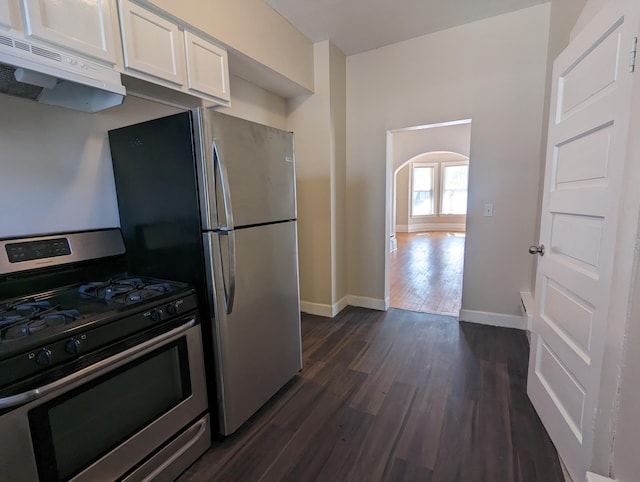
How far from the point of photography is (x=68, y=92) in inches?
58.0

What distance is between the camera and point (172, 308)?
1374 millimetres

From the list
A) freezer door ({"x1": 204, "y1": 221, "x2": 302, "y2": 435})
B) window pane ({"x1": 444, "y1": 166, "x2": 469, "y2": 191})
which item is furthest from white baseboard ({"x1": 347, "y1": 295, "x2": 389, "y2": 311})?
window pane ({"x1": 444, "y1": 166, "x2": 469, "y2": 191})

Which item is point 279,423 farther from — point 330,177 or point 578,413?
point 330,177

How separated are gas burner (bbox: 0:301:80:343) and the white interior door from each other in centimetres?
213

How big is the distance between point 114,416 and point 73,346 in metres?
0.37

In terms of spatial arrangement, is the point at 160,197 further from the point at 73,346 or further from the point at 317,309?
the point at 317,309

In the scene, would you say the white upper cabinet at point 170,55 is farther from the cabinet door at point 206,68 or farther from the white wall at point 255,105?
the white wall at point 255,105

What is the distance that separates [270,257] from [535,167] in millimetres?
2538

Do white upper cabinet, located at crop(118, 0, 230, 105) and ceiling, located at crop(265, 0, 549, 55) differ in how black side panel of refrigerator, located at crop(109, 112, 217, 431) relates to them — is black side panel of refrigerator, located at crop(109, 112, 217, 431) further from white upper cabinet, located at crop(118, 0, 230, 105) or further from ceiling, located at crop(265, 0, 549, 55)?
ceiling, located at crop(265, 0, 549, 55)

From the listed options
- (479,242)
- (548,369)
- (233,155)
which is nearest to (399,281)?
(479,242)

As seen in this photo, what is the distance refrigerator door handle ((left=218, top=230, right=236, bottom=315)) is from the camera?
1.53 m

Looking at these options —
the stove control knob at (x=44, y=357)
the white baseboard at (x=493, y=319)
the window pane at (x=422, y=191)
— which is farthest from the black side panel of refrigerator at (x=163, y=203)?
the window pane at (x=422, y=191)

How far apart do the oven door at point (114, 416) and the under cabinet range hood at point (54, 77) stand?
1.16 m

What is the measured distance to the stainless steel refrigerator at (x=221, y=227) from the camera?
1480 mm
